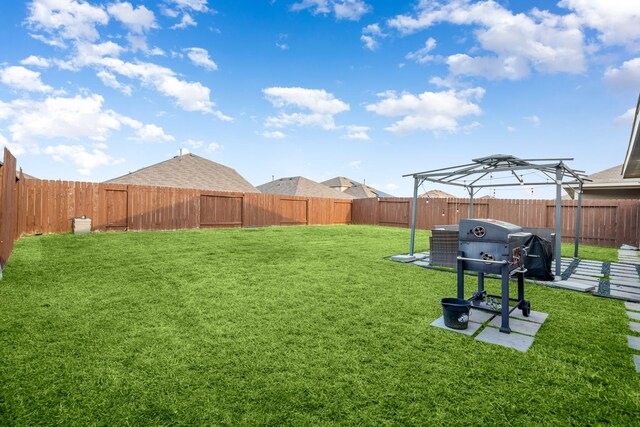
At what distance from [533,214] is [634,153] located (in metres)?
8.96

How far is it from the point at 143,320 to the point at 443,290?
13.9 feet

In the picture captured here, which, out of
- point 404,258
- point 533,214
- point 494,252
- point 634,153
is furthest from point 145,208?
point 533,214

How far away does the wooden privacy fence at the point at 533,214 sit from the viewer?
40.7ft

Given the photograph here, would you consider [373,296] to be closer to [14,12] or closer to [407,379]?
[407,379]

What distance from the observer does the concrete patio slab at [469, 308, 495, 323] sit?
3627 mm

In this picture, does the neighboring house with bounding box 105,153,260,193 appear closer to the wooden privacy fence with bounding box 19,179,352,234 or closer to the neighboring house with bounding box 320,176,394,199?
the wooden privacy fence with bounding box 19,179,352,234

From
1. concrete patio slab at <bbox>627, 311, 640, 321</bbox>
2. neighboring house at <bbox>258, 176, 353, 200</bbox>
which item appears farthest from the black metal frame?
neighboring house at <bbox>258, 176, 353, 200</bbox>

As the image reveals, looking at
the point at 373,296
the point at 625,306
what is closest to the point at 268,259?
the point at 373,296

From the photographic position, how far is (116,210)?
12.1 m

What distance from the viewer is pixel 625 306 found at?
4.33 metres

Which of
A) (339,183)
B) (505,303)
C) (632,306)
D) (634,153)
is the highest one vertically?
(339,183)

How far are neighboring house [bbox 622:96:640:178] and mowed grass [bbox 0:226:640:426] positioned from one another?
Answer: 2974 mm

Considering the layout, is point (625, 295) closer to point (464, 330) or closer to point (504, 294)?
point (504, 294)

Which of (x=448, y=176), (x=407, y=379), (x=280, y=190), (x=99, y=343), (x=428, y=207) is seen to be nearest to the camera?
(x=407, y=379)
